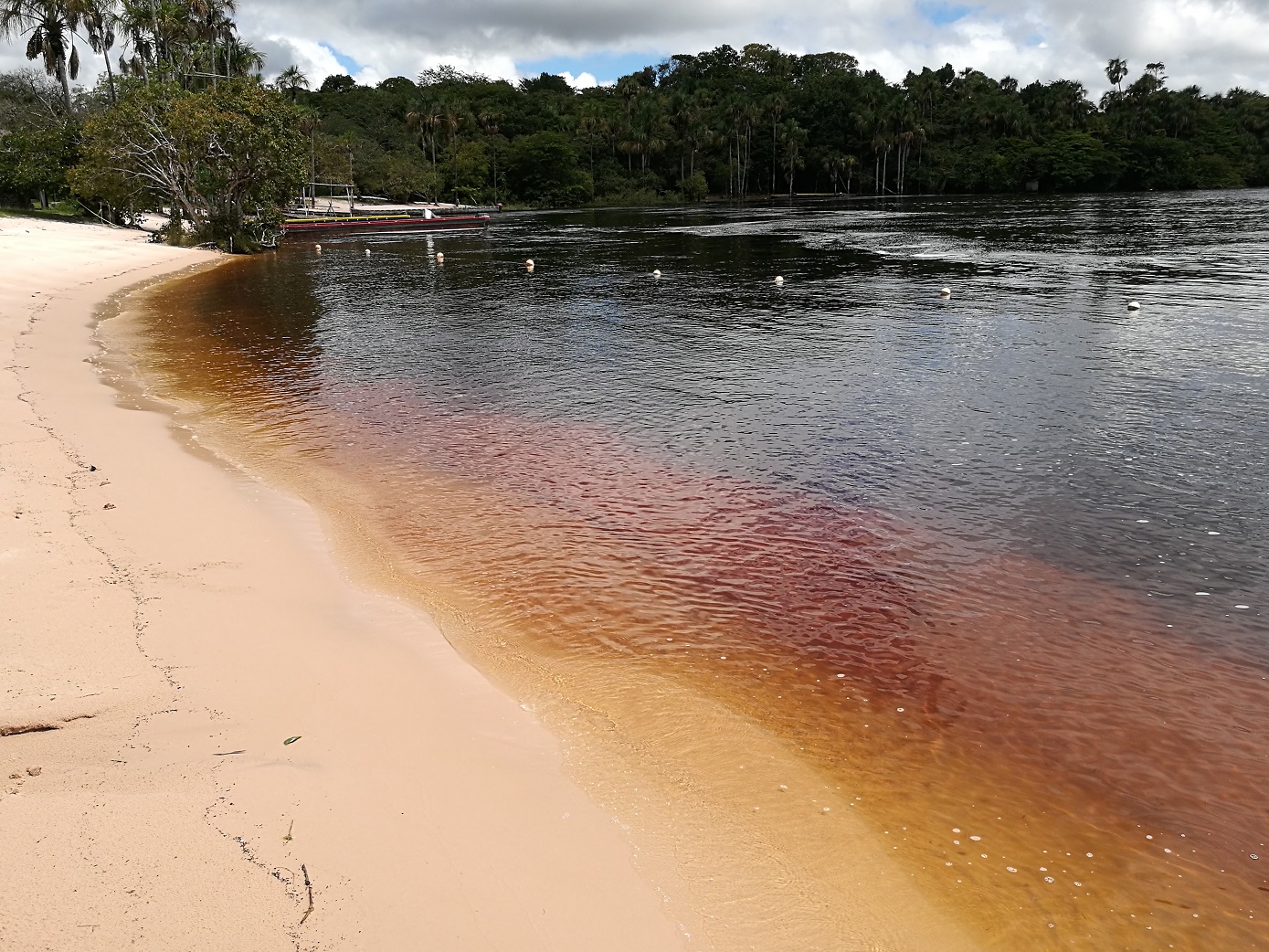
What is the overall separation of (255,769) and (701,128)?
133492 mm

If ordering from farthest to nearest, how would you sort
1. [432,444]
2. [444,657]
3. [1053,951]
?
[432,444], [444,657], [1053,951]

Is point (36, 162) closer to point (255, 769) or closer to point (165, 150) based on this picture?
point (165, 150)

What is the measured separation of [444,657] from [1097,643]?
19.4 feet

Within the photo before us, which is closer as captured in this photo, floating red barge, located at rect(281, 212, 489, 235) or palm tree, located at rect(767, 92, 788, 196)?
floating red barge, located at rect(281, 212, 489, 235)

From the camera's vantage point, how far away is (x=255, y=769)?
17.1 feet

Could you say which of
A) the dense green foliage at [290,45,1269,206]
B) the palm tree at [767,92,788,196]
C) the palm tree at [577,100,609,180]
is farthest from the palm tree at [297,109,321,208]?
the palm tree at [767,92,788,196]

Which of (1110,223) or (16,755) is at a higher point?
(1110,223)

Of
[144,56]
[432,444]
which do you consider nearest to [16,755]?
[432,444]

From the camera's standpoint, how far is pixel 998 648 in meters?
7.79

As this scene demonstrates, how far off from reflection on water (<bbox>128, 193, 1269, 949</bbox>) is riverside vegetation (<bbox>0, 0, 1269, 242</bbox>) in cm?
5568

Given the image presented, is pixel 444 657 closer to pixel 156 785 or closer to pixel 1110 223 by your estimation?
pixel 156 785

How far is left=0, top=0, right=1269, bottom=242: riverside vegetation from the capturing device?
239ft

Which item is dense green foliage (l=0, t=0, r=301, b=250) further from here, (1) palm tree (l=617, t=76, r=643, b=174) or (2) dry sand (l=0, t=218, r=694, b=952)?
(1) palm tree (l=617, t=76, r=643, b=174)

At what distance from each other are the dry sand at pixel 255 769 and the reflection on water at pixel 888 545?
0.95m
